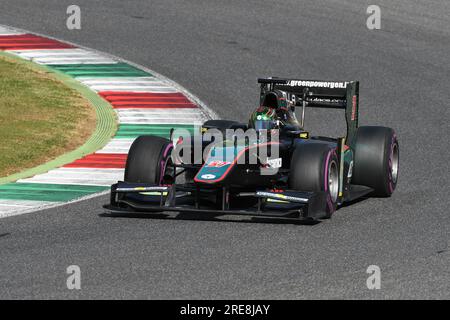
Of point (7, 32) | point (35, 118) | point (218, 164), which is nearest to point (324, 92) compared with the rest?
point (218, 164)

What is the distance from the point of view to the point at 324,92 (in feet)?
47.5

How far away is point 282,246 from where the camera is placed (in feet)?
37.4

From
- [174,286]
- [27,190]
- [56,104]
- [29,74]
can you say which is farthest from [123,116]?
[174,286]

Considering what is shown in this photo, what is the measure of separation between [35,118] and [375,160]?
22.5 ft

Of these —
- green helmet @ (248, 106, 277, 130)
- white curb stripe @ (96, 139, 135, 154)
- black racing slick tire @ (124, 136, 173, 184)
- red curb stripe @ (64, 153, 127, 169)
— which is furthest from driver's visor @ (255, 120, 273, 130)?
white curb stripe @ (96, 139, 135, 154)

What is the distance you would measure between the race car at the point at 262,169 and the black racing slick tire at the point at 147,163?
11 mm

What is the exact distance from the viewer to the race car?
1243 cm

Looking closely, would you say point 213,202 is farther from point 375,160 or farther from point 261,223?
point 375,160

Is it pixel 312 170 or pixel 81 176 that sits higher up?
pixel 312 170

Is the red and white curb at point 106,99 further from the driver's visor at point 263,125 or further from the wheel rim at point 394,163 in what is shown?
the wheel rim at point 394,163

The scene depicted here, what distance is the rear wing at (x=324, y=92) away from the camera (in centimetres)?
1436

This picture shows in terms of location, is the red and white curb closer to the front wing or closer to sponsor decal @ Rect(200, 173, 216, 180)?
the front wing

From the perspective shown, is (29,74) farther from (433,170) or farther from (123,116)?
(433,170)

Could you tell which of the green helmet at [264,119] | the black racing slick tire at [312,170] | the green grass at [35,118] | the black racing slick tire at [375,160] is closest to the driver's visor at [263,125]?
the green helmet at [264,119]
